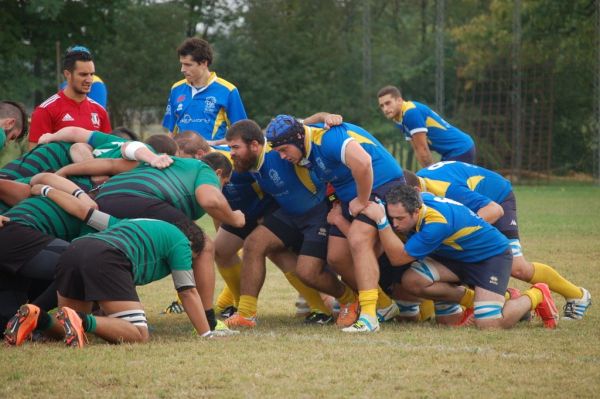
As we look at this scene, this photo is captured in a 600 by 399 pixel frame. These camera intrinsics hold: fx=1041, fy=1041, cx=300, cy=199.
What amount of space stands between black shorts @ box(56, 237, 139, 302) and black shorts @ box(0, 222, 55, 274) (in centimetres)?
49

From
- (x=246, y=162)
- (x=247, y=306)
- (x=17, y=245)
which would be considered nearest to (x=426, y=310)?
(x=247, y=306)

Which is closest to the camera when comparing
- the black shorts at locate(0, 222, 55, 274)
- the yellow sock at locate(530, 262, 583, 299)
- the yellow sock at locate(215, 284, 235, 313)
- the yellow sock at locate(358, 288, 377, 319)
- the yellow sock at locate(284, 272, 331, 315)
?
the black shorts at locate(0, 222, 55, 274)

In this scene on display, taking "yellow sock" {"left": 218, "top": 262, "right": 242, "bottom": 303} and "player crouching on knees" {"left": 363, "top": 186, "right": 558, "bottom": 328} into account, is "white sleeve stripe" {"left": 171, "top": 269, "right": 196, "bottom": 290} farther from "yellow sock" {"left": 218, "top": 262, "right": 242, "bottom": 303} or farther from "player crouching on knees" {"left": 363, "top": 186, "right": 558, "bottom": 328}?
"yellow sock" {"left": 218, "top": 262, "right": 242, "bottom": 303}

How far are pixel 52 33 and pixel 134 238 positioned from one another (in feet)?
78.6

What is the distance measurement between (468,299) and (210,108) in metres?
3.31

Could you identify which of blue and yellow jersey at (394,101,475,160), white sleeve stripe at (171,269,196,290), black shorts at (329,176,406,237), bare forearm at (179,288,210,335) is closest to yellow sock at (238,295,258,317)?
black shorts at (329,176,406,237)

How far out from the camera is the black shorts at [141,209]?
723 cm

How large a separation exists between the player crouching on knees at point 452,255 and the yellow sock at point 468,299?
0.06 metres

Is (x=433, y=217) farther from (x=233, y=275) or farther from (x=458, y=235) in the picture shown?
(x=233, y=275)

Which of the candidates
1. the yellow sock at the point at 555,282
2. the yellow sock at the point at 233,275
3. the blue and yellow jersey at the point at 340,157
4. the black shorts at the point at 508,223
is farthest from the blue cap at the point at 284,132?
the yellow sock at the point at 555,282

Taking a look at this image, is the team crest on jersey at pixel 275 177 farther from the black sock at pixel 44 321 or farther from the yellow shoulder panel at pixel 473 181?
the black sock at pixel 44 321

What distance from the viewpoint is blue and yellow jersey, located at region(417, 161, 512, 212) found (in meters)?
8.32

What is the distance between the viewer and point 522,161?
95.1ft

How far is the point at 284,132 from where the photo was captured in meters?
7.57
